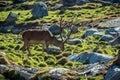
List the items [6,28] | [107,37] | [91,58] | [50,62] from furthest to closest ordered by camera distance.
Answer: [6,28], [107,37], [50,62], [91,58]

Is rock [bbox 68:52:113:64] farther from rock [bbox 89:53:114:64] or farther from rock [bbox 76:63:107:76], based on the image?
rock [bbox 76:63:107:76]

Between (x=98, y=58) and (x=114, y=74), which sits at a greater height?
(x=114, y=74)

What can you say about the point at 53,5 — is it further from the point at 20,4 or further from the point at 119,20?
the point at 119,20

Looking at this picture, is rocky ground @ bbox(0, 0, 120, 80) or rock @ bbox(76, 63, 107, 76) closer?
rocky ground @ bbox(0, 0, 120, 80)

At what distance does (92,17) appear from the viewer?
9425 cm

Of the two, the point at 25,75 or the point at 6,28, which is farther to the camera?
the point at 6,28

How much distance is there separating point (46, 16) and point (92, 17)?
12.6 metres

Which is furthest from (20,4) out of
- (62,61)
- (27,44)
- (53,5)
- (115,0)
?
(62,61)

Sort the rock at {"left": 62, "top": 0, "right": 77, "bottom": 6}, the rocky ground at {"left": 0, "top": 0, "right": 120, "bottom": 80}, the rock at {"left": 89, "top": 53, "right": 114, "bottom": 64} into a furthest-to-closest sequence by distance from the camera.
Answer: the rock at {"left": 62, "top": 0, "right": 77, "bottom": 6}
the rock at {"left": 89, "top": 53, "right": 114, "bottom": 64}
the rocky ground at {"left": 0, "top": 0, "right": 120, "bottom": 80}

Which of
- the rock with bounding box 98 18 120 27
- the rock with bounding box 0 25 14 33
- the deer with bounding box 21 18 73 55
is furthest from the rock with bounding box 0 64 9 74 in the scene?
the rock with bounding box 0 25 14 33

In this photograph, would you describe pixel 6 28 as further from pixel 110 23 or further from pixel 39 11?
pixel 110 23

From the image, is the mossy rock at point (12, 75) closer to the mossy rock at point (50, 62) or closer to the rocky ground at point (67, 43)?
the rocky ground at point (67, 43)

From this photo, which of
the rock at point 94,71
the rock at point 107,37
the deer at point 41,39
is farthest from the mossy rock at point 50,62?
the rock at point 107,37

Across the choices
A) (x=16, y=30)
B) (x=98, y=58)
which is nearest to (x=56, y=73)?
(x=98, y=58)
